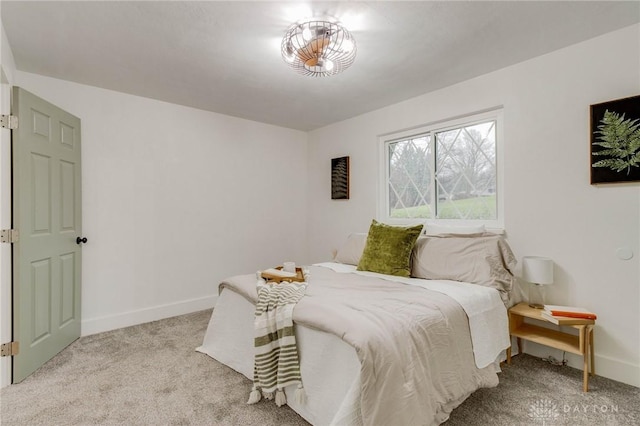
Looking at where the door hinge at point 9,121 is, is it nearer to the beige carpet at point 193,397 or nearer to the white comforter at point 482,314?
the beige carpet at point 193,397

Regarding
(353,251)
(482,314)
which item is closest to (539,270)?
(482,314)

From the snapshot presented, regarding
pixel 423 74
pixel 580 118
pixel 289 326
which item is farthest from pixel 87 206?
pixel 580 118

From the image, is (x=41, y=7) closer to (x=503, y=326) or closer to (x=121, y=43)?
(x=121, y=43)

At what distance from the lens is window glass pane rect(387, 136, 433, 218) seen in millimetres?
3363

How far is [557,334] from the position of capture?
7.50 feet

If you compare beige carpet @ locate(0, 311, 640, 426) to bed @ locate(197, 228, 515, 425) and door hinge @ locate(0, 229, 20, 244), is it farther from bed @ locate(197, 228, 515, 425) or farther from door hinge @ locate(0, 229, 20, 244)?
door hinge @ locate(0, 229, 20, 244)

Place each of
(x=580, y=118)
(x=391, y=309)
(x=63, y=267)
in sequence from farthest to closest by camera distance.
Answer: (x=63, y=267) < (x=580, y=118) < (x=391, y=309)

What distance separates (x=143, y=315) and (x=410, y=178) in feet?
10.7

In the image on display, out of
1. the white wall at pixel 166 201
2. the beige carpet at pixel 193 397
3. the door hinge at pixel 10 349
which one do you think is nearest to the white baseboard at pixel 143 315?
the white wall at pixel 166 201

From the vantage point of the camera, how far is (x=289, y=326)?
5.75 feet

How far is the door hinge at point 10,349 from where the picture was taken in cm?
204

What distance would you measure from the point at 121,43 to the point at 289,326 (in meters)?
2.28

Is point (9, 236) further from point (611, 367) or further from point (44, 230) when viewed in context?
point (611, 367)

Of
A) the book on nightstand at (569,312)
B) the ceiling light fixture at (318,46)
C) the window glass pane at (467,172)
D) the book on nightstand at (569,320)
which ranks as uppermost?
the ceiling light fixture at (318,46)
